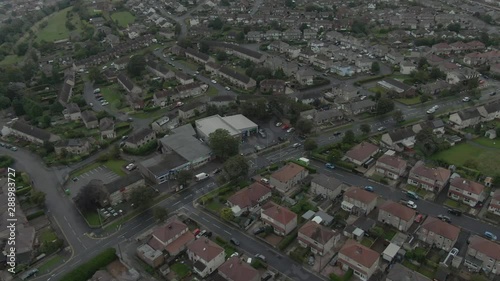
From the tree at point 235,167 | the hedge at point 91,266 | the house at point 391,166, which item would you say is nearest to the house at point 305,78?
the house at point 391,166

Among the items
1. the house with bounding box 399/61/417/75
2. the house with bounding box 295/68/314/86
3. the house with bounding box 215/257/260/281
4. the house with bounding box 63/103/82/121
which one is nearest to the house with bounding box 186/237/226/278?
the house with bounding box 215/257/260/281

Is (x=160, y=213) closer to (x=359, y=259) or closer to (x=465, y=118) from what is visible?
(x=359, y=259)

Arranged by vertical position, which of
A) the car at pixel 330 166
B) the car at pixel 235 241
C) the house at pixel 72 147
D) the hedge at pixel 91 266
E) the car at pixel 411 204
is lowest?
the house at pixel 72 147

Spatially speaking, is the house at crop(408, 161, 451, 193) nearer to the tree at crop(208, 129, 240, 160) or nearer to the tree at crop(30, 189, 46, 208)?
the tree at crop(208, 129, 240, 160)

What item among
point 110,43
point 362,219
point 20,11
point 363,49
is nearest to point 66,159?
point 362,219

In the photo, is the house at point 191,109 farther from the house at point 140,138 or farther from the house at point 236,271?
the house at point 236,271
